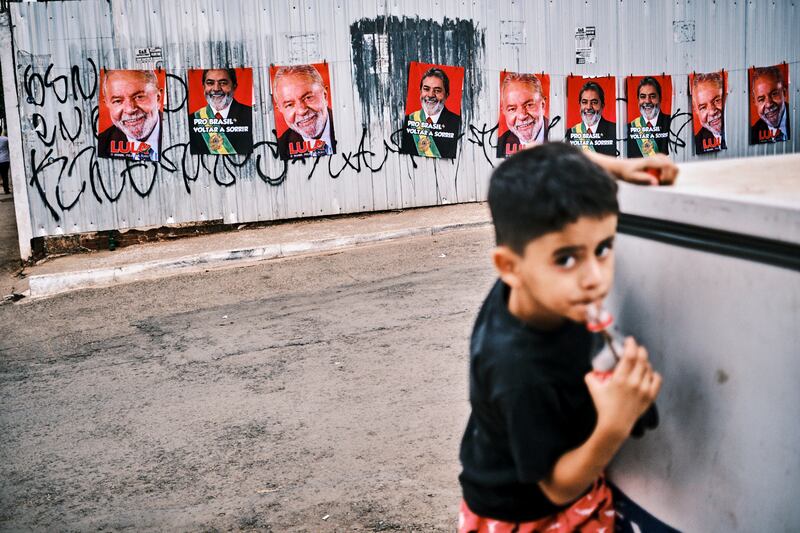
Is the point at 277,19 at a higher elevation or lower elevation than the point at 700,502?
higher

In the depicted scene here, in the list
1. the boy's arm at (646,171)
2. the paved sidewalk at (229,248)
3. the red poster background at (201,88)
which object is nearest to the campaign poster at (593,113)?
the paved sidewalk at (229,248)

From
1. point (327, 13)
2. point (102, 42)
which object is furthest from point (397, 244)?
point (102, 42)

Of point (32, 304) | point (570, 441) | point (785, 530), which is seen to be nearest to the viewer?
point (785, 530)

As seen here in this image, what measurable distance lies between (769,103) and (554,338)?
48.3 feet

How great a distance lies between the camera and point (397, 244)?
9.59m

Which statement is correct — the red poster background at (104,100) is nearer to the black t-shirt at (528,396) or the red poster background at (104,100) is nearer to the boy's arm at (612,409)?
the black t-shirt at (528,396)

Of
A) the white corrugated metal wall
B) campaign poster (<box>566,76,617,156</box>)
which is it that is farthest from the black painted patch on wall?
campaign poster (<box>566,76,617,156</box>)

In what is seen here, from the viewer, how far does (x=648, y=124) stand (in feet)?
43.5

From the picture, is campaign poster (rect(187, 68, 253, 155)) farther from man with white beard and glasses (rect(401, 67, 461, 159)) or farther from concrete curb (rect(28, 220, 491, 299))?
man with white beard and glasses (rect(401, 67, 461, 159))

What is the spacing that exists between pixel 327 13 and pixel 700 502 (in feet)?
34.0

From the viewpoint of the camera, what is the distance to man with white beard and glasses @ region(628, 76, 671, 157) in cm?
1312

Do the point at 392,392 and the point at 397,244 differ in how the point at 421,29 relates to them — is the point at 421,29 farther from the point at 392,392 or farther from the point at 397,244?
the point at 392,392

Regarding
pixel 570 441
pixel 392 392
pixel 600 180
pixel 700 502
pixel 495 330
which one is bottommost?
pixel 392 392

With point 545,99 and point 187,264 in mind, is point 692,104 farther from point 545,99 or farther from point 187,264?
→ point 187,264
